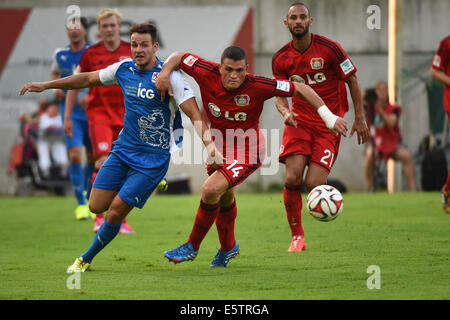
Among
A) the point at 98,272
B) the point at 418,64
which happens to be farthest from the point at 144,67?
the point at 418,64

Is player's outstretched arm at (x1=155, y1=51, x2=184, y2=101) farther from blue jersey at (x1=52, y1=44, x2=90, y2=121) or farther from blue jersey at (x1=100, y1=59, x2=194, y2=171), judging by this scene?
blue jersey at (x1=52, y1=44, x2=90, y2=121)

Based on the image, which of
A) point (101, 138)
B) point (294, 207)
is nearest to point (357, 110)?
point (294, 207)

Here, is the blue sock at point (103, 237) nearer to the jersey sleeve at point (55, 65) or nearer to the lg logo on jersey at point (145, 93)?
the lg logo on jersey at point (145, 93)

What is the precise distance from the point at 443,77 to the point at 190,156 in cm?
897

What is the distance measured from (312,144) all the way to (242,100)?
146cm

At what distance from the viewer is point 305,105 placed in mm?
7695

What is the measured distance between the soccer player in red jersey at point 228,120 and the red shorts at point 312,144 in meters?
0.84

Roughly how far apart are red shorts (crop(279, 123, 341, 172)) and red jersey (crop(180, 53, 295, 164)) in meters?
0.94

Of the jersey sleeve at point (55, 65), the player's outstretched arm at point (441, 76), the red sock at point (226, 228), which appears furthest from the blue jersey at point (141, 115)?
the player's outstretched arm at point (441, 76)

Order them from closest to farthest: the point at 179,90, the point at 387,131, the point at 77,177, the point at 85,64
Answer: the point at 179,90 < the point at 85,64 < the point at 77,177 < the point at 387,131

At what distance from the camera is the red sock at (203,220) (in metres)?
6.45

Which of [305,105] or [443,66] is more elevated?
[443,66]

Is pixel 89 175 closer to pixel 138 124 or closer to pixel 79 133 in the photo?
pixel 79 133
